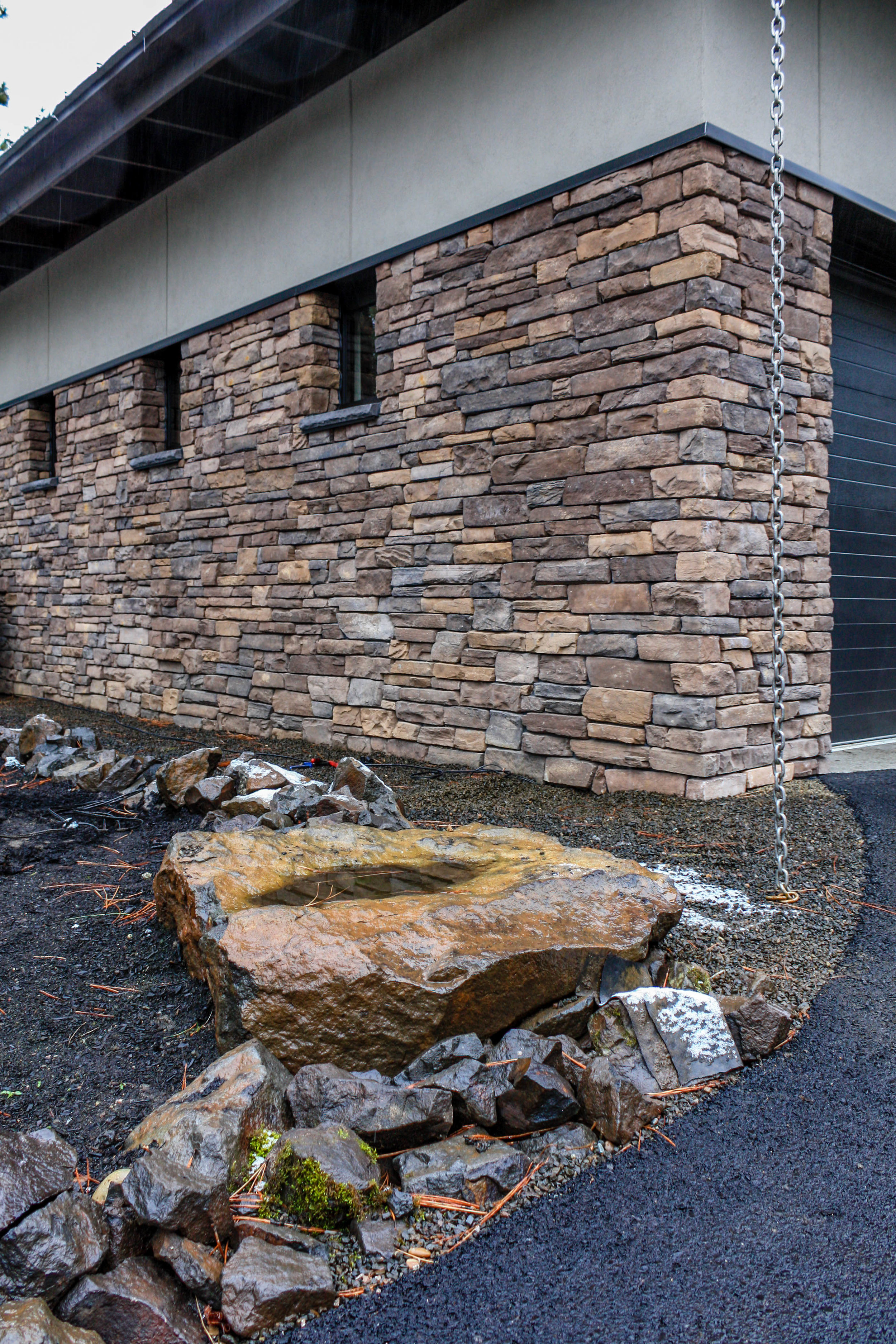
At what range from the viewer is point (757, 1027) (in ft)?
7.61

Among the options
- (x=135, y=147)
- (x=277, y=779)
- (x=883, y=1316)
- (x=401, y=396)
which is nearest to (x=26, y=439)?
(x=135, y=147)

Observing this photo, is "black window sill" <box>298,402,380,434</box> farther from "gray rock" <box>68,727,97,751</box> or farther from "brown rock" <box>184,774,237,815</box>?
"brown rock" <box>184,774,237,815</box>

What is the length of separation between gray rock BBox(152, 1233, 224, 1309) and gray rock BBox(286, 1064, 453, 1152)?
1.14ft

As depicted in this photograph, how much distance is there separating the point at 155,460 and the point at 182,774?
15.1 feet

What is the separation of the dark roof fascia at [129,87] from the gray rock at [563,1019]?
6.15 metres

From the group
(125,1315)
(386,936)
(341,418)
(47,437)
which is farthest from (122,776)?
(47,437)

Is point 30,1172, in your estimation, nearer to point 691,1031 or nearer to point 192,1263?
point 192,1263

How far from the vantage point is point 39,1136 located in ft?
5.85

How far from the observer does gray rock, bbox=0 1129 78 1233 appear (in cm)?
157

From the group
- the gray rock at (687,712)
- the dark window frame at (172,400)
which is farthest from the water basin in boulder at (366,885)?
the dark window frame at (172,400)

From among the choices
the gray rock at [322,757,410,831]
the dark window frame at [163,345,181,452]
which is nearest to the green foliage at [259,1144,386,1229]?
the gray rock at [322,757,410,831]

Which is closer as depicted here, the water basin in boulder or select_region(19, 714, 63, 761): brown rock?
the water basin in boulder

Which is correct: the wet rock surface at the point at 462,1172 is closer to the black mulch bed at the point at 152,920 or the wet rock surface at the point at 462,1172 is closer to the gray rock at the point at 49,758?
the black mulch bed at the point at 152,920

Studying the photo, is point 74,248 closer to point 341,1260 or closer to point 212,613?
point 212,613
